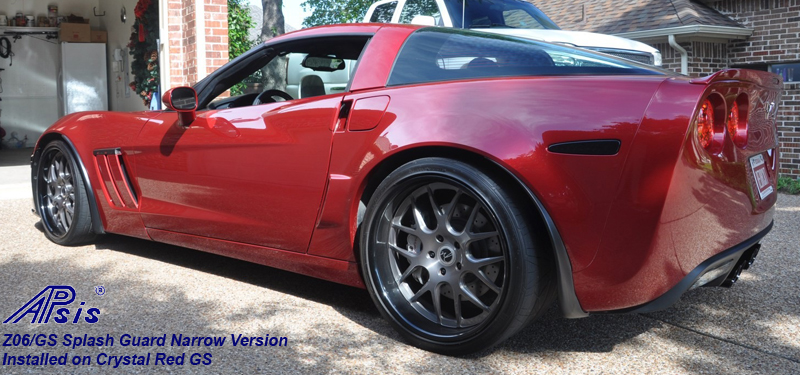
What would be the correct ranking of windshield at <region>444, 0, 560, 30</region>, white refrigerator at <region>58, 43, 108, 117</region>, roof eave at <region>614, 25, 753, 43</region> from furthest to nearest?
white refrigerator at <region>58, 43, 108, 117</region>
roof eave at <region>614, 25, 753, 43</region>
windshield at <region>444, 0, 560, 30</region>

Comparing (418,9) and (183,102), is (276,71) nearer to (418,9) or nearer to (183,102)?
(183,102)

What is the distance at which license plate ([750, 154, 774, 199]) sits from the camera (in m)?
2.74

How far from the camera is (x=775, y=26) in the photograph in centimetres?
A: 1068

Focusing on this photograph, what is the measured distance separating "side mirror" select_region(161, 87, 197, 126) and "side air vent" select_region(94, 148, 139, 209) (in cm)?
68

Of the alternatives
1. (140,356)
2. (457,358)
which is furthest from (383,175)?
(140,356)

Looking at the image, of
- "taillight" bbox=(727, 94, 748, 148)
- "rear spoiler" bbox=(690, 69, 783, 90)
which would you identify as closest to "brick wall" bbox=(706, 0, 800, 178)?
"rear spoiler" bbox=(690, 69, 783, 90)

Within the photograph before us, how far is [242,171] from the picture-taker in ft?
11.0

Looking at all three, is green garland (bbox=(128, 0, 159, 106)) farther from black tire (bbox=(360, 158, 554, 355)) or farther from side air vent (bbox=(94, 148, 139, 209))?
black tire (bbox=(360, 158, 554, 355))

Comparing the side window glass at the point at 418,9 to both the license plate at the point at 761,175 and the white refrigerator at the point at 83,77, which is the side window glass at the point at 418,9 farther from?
the white refrigerator at the point at 83,77

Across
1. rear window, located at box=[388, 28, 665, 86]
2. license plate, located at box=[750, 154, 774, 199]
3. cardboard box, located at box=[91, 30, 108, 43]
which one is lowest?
license plate, located at box=[750, 154, 774, 199]

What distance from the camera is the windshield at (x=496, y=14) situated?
703cm

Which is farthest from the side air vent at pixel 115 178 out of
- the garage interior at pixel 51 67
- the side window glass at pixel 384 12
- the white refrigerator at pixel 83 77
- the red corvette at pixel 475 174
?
the white refrigerator at pixel 83 77

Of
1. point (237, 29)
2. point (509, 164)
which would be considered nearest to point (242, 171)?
point (509, 164)

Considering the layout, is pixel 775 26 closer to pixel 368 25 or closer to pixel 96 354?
pixel 368 25
